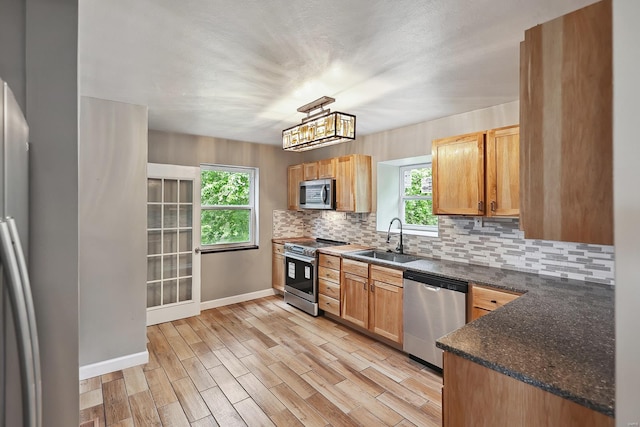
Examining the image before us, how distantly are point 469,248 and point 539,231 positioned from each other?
7.32 feet

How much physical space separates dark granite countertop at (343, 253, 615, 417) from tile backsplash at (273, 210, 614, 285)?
31 centimetres

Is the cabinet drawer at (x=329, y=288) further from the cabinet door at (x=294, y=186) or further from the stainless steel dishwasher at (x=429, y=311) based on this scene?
the cabinet door at (x=294, y=186)

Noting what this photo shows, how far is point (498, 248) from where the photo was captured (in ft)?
9.66

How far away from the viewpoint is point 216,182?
4637mm

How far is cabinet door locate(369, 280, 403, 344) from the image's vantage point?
307cm

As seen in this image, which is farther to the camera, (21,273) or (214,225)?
(214,225)

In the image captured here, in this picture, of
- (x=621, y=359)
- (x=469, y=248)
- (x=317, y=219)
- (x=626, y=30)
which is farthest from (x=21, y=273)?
(x=317, y=219)

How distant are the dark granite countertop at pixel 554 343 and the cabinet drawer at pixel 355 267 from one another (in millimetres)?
1572

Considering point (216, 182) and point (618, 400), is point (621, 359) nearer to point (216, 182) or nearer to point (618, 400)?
point (618, 400)

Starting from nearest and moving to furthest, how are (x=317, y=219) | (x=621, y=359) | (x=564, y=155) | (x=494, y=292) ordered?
(x=621, y=359) < (x=564, y=155) < (x=494, y=292) < (x=317, y=219)

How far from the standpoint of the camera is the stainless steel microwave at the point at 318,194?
4301mm

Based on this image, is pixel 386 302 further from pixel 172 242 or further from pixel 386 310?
pixel 172 242

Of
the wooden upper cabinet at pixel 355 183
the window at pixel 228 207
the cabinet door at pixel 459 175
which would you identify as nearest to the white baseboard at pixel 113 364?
the window at pixel 228 207

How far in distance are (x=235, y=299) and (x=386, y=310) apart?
97.6 inches
